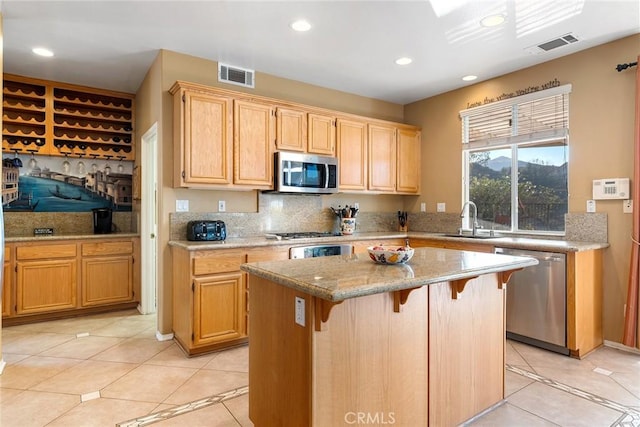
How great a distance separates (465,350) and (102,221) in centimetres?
426

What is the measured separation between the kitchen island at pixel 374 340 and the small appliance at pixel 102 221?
3370 millimetres

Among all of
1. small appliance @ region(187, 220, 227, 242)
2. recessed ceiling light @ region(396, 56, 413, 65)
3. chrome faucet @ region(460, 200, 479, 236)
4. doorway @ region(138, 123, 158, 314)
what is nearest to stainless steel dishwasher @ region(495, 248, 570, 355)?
chrome faucet @ region(460, 200, 479, 236)

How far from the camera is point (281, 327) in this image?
1681 millimetres

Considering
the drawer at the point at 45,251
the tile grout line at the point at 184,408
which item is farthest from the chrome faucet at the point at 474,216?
the drawer at the point at 45,251

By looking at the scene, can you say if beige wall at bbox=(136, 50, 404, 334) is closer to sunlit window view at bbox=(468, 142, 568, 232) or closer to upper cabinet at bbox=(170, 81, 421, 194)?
upper cabinet at bbox=(170, 81, 421, 194)

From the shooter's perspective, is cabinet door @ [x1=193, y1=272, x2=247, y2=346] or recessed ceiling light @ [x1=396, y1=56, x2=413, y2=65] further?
recessed ceiling light @ [x1=396, y1=56, x2=413, y2=65]

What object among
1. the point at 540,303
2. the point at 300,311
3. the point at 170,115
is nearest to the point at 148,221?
the point at 170,115

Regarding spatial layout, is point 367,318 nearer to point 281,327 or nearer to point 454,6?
point 281,327

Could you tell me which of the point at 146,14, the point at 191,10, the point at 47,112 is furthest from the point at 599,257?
the point at 47,112

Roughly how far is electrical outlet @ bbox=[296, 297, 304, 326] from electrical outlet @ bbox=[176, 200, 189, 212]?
7.44ft

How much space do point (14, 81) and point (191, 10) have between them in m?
2.74

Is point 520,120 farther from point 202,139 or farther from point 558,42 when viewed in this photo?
point 202,139

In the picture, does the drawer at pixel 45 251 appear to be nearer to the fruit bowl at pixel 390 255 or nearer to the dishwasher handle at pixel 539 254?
the fruit bowl at pixel 390 255

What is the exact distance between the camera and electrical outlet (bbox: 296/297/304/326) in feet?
5.01
